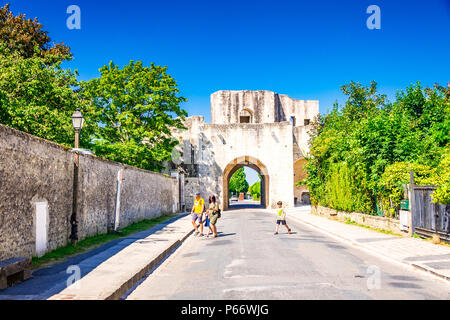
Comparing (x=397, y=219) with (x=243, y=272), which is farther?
(x=397, y=219)

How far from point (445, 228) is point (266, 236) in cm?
581

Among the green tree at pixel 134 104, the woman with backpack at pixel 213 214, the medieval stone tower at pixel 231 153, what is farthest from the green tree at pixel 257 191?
the woman with backpack at pixel 213 214

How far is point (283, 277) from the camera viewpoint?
7.20m

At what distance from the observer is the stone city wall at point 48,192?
7.99 metres

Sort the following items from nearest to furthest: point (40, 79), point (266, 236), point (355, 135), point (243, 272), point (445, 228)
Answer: point (243, 272), point (445, 228), point (266, 236), point (355, 135), point (40, 79)

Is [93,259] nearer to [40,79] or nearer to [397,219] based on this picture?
[397,219]

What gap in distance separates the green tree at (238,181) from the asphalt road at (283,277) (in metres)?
76.8

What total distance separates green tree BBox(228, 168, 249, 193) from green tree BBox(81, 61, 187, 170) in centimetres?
5628

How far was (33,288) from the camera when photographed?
20.9ft

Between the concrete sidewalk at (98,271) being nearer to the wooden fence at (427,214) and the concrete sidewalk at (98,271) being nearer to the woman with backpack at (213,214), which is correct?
the woman with backpack at (213,214)

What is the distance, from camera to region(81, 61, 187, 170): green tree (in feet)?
98.7

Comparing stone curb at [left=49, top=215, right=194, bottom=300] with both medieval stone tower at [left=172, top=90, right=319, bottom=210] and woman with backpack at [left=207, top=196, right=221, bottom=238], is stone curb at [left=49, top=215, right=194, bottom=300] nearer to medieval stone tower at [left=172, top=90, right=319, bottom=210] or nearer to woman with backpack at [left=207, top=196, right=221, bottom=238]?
woman with backpack at [left=207, top=196, right=221, bottom=238]
